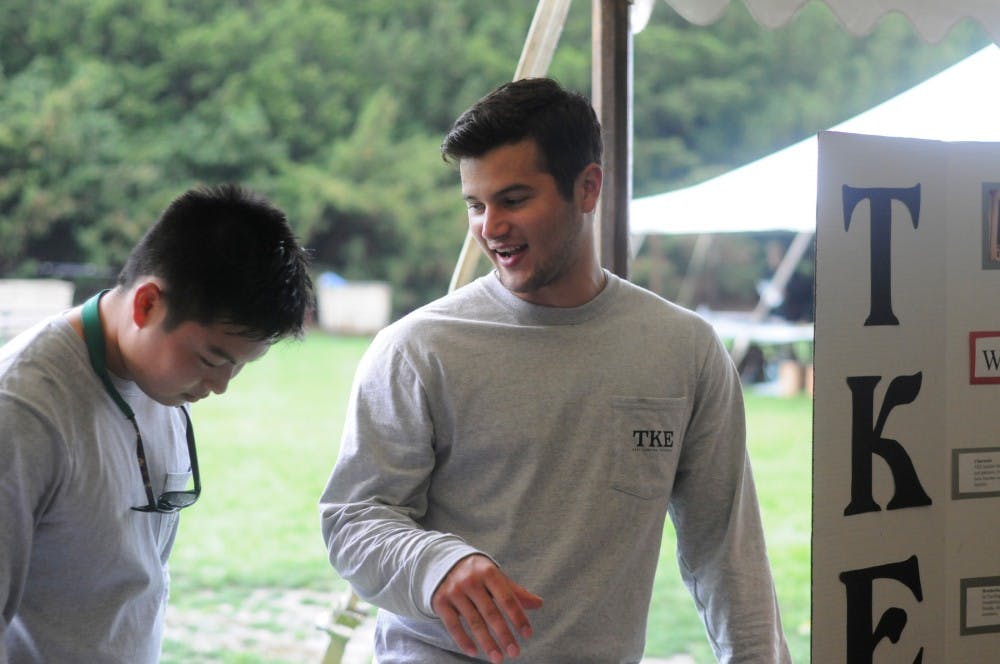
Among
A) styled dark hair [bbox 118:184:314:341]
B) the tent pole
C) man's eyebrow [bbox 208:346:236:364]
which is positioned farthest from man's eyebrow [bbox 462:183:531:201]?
the tent pole

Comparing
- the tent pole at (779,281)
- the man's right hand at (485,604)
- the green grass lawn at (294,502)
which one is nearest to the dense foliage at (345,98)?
the green grass lawn at (294,502)

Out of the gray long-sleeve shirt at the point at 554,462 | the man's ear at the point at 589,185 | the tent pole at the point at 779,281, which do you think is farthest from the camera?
the tent pole at the point at 779,281

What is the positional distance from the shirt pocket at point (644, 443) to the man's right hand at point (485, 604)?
0.32 meters

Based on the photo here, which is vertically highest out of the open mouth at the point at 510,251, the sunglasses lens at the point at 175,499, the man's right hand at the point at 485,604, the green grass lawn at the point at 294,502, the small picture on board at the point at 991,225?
the small picture on board at the point at 991,225

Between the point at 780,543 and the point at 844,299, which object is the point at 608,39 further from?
the point at 780,543

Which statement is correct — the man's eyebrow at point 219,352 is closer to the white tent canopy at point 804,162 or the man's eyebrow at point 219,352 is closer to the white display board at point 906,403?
the white display board at point 906,403

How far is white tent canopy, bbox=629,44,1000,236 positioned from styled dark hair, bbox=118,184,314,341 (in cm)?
85

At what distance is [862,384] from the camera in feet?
5.81

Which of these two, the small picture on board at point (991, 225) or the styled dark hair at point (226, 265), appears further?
the small picture on board at point (991, 225)

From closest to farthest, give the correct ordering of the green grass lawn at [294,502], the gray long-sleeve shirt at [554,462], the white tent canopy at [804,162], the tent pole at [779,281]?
the gray long-sleeve shirt at [554,462] < the white tent canopy at [804,162] < the green grass lawn at [294,502] < the tent pole at [779,281]

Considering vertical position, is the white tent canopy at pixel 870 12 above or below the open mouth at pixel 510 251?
above

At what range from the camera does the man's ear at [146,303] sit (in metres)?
1.44

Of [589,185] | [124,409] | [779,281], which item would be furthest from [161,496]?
[779,281]

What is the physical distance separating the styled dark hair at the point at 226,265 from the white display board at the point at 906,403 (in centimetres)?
78
